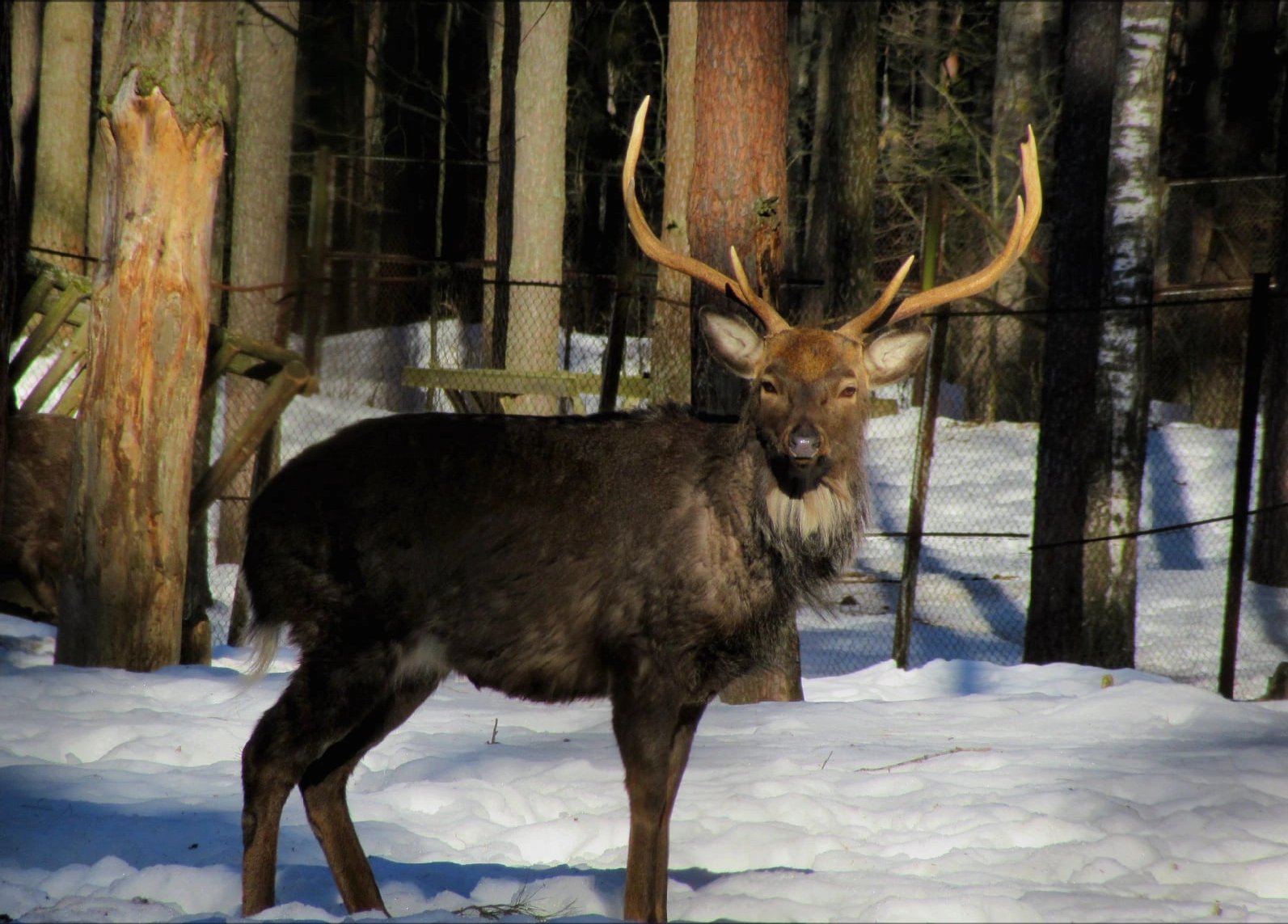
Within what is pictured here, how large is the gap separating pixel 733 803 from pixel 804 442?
190 centimetres

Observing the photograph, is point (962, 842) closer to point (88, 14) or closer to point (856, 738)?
point (856, 738)

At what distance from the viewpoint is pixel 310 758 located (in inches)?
174

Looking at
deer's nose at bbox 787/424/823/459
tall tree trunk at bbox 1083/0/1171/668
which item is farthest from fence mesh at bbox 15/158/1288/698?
deer's nose at bbox 787/424/823/459

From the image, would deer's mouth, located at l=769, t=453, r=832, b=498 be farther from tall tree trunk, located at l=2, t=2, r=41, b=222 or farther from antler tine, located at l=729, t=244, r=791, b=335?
tall tree trunk, located at l=2, t=2, r=41, b=222

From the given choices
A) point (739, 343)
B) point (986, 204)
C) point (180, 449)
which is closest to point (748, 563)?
point (739, 343)

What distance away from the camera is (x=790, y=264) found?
27.0 metres

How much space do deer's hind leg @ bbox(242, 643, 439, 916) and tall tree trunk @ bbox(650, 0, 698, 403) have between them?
191 inches

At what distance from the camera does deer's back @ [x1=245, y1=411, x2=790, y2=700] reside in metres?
4.55

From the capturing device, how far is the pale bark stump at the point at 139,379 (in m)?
6.89

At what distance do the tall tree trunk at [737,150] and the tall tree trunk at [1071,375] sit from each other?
316cm

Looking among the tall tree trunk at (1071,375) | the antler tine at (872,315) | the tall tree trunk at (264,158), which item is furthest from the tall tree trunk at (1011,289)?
the antler tine at (872,315)

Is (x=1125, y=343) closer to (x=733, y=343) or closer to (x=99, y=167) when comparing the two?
(x=733, y=343)

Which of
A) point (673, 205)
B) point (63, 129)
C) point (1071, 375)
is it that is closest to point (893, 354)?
point (1071, 375)

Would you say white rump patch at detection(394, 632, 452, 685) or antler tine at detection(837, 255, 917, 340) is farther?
antler tine at detection(837, 255, 917, 340)
